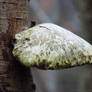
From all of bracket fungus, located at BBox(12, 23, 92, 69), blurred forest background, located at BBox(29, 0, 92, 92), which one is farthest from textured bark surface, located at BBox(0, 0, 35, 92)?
blurred forest background, located at BBox(29, 0, 92, 92)

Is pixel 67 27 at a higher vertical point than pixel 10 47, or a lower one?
lower

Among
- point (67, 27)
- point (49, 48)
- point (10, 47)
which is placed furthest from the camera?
point (67, 27)

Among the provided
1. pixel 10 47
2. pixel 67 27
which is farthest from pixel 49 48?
pixel 67 27

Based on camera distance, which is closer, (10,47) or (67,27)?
(10,47)

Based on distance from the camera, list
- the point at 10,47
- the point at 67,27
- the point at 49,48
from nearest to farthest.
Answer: the point at 49,48 → the point at 10,47 → the point at 67,27

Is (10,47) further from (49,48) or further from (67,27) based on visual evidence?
(67,27)

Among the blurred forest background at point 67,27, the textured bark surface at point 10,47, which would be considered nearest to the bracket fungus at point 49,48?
the textured bark surface at point 10,47
